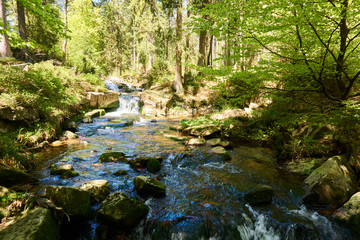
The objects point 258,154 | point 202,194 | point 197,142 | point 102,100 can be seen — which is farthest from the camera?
point 102,100

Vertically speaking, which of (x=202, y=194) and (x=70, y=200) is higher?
(x=70, y=200)

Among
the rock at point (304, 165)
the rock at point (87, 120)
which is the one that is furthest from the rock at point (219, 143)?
the rock at point (87, 120)

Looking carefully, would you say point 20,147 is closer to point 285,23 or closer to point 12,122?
point 12,122

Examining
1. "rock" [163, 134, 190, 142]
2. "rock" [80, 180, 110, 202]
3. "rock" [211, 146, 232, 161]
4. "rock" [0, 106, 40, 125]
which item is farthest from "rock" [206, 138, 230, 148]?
"rock" [0, 106, 40, 125]

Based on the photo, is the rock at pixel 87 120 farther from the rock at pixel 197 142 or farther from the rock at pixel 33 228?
the rock at pixel 33 228

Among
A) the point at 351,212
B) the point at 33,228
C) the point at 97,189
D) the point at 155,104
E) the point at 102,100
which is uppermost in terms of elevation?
the point at 102,100

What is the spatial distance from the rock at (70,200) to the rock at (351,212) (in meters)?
4.98

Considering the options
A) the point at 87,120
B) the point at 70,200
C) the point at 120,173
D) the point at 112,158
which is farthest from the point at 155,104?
the point at 70,200

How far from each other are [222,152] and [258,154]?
54.8 inches

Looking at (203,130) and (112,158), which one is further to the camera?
(203,130)

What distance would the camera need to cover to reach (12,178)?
389 centimetres

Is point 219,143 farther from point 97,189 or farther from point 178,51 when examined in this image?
point 178,51

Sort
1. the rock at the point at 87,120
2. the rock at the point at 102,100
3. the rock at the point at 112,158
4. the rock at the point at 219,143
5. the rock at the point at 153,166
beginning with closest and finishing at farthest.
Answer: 1. the rock at the point at 153,166
2. the rock at the point at 112,158
3. the rock at the point at 219,143
4. the rock at the point at 87,120
5. the rock at the point at 102,100

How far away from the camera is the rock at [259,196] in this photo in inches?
161
